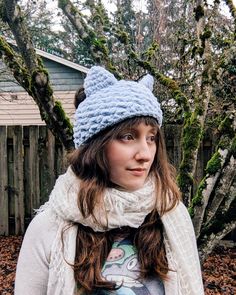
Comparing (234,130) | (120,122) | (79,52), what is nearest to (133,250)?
(120,122)

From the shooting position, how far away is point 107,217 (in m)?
1.66

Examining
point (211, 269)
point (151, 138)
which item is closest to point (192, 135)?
point (151, 138)

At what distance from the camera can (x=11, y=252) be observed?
5645 millimetres

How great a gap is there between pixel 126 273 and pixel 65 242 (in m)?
0.25

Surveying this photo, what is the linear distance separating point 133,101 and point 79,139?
0.26m

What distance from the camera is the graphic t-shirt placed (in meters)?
1.61

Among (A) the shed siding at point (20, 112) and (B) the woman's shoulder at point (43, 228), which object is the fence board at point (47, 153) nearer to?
(B) the woman's shoulder at point (43, 228)

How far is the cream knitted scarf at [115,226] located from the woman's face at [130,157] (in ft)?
Result: 0.21

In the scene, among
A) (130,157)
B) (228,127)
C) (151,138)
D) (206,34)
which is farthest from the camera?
(206,34)

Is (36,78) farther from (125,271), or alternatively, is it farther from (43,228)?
(125,271)

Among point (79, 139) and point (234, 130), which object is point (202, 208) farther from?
point (79, 139)

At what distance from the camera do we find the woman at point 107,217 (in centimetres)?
162

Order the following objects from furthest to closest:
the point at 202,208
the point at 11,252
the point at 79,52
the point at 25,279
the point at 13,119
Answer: the point at 79,52 → the point at 13,119 → the point at 11,252 → the point at 202,208 → the point at 25,279

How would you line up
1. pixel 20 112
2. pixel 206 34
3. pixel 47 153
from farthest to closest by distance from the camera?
1. pixel 20 112
2. pixel 47 153
3. pixel 206 34
